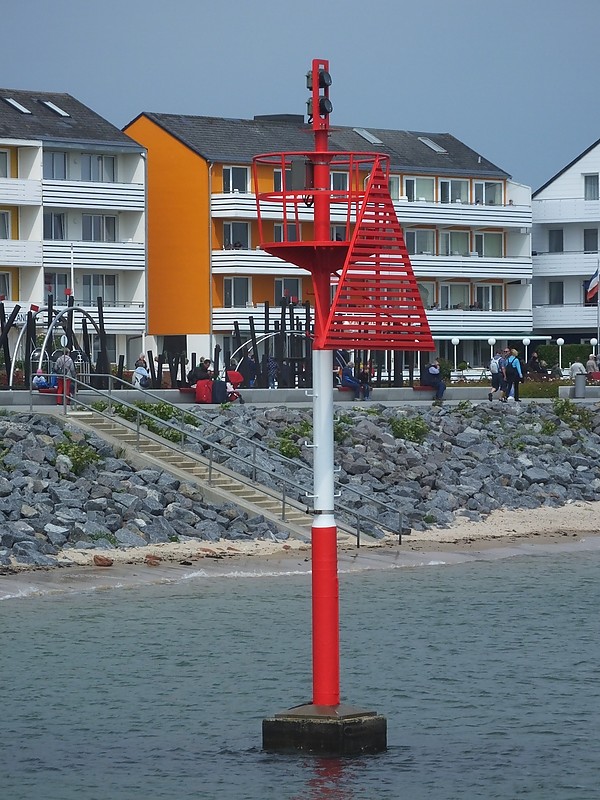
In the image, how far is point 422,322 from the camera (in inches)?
518

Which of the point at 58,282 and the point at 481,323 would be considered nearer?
the point at 58,282

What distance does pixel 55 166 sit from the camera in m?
69.5

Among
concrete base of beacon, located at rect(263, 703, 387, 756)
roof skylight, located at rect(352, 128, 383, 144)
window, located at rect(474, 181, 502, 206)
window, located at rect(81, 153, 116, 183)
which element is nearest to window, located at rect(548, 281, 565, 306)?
window, located at rect(474, 181, 502, 206)

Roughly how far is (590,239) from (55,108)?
96.7 ft

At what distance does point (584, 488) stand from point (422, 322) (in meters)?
26.3

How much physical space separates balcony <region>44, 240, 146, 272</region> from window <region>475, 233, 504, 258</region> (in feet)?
65.2

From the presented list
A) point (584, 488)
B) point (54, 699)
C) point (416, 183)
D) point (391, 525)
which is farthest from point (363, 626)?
point (416, 183)

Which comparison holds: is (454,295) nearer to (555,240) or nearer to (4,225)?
(555,240)

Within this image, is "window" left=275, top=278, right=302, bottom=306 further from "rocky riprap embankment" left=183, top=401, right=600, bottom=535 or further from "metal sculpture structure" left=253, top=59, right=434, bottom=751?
"metal sculpture structure" left=253, top=59, right=434, bottom=751

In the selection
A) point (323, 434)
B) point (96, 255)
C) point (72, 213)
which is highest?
point (72, 213)

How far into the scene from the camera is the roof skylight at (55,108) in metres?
71.1

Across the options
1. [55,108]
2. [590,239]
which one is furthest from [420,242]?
[55,108]

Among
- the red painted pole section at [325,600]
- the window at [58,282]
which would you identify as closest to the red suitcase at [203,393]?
the red painted pole section at [325,600]

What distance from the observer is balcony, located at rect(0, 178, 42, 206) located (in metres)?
67.4
